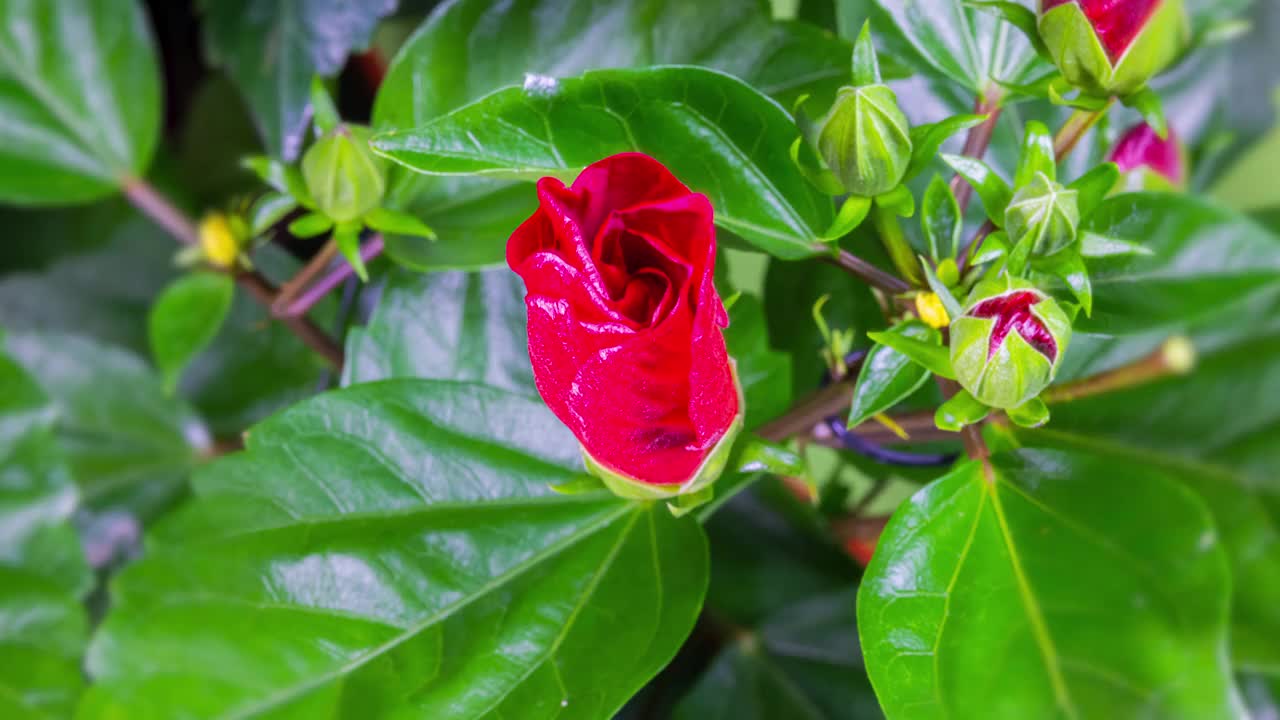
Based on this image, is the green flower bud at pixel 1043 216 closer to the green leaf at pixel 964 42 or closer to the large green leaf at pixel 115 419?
the green leaf at pixel 964 42

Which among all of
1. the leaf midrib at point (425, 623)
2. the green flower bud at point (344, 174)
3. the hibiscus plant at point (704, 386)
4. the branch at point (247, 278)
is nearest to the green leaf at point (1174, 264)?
the hibiscus plant at point (704, 386)

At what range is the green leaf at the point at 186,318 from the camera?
645mm

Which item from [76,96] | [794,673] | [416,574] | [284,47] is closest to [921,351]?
[416,574]

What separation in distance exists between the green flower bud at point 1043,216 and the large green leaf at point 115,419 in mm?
683

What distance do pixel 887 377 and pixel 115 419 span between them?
0.69 m

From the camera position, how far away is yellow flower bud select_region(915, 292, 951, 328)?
418mm

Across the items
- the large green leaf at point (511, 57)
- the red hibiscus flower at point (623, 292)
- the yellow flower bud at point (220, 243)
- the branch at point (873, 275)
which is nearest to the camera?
the red hibiscus flower at point (623, 292)

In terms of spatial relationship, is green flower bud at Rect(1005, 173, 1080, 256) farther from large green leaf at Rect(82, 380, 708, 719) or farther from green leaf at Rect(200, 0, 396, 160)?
green leaf at Rect(200, 0, 396, 160)

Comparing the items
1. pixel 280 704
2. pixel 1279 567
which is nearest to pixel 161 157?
pixel 280 704

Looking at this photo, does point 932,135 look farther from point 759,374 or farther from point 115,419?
point 115,419

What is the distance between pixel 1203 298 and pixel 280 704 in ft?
1.43

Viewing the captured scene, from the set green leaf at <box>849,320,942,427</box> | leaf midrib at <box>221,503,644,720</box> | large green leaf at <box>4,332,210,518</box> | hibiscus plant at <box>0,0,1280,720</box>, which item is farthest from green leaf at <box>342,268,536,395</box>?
large green leaf at <box>4,332,210,518</box>

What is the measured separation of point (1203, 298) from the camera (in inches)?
15.9

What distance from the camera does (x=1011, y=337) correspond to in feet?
1.21
